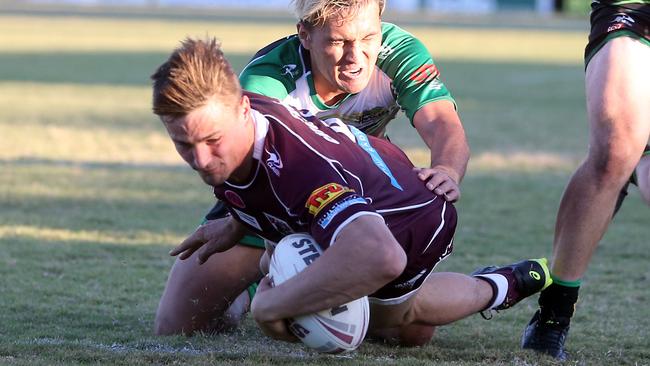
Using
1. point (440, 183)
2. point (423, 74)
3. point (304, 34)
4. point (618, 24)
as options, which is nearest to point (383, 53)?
point (423, 74)

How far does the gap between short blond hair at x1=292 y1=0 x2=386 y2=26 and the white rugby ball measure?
102cm

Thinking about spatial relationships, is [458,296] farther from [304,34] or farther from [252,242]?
[304,34]

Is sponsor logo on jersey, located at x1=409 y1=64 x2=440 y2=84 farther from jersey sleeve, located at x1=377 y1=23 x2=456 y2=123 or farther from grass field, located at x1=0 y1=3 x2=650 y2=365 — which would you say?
grass field, located at x1=0 y1=3 x2=650 y2=365

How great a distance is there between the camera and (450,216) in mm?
4191

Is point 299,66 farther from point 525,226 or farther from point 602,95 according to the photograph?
Result: point 525,226

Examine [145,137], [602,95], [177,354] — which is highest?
[602,95]

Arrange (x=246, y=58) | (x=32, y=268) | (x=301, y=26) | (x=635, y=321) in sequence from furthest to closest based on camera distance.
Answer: (x=246, y=58), (x=32, y=268), (x=635, y=321), (x=301, y=26)

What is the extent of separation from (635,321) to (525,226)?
8.52 feet

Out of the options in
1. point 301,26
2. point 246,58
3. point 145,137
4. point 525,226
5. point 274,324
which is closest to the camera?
point 274,324

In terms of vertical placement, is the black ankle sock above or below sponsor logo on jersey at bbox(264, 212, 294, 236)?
below

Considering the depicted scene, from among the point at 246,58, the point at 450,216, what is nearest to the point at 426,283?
the point at 450,216

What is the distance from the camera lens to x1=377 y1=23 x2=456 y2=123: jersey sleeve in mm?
4684

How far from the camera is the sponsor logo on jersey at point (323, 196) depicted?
139 inches

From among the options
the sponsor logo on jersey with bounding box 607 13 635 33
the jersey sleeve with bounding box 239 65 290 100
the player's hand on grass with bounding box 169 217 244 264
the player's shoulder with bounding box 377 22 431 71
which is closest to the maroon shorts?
the player's hand on grass with bounding box 169 217 244 264
